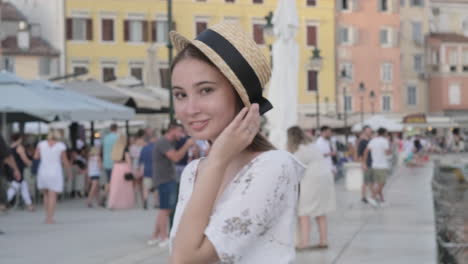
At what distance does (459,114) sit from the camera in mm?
87688

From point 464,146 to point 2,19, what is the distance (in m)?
36.3

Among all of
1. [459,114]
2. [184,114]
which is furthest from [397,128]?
[184,114]

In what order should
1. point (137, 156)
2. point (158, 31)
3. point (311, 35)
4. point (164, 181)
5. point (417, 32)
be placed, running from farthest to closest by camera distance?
point (417, 32)
point (311, 35)
point (158, 31)
point (137, 156)
point (164, 181)

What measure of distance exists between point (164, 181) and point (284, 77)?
294cm

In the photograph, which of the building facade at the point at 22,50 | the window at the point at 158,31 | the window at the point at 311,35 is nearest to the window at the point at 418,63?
the window at the point at 311,35

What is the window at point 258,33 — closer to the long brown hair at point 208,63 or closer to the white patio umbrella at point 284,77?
the white patio umbrella at point 284,77

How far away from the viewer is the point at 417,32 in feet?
280

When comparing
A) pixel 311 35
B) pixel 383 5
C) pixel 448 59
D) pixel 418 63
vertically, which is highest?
pixel 383 5

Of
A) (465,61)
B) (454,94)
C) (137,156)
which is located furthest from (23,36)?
(465,61)

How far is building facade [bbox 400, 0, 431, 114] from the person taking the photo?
8438 cm

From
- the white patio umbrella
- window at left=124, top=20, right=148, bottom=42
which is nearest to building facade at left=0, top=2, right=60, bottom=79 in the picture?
window at left=124, top=20, right=148, bottom=42

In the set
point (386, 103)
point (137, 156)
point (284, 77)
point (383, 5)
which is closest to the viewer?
point (284, 77)

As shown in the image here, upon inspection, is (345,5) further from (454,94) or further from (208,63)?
(208,63)

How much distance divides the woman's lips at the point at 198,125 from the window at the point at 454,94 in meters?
86.3
